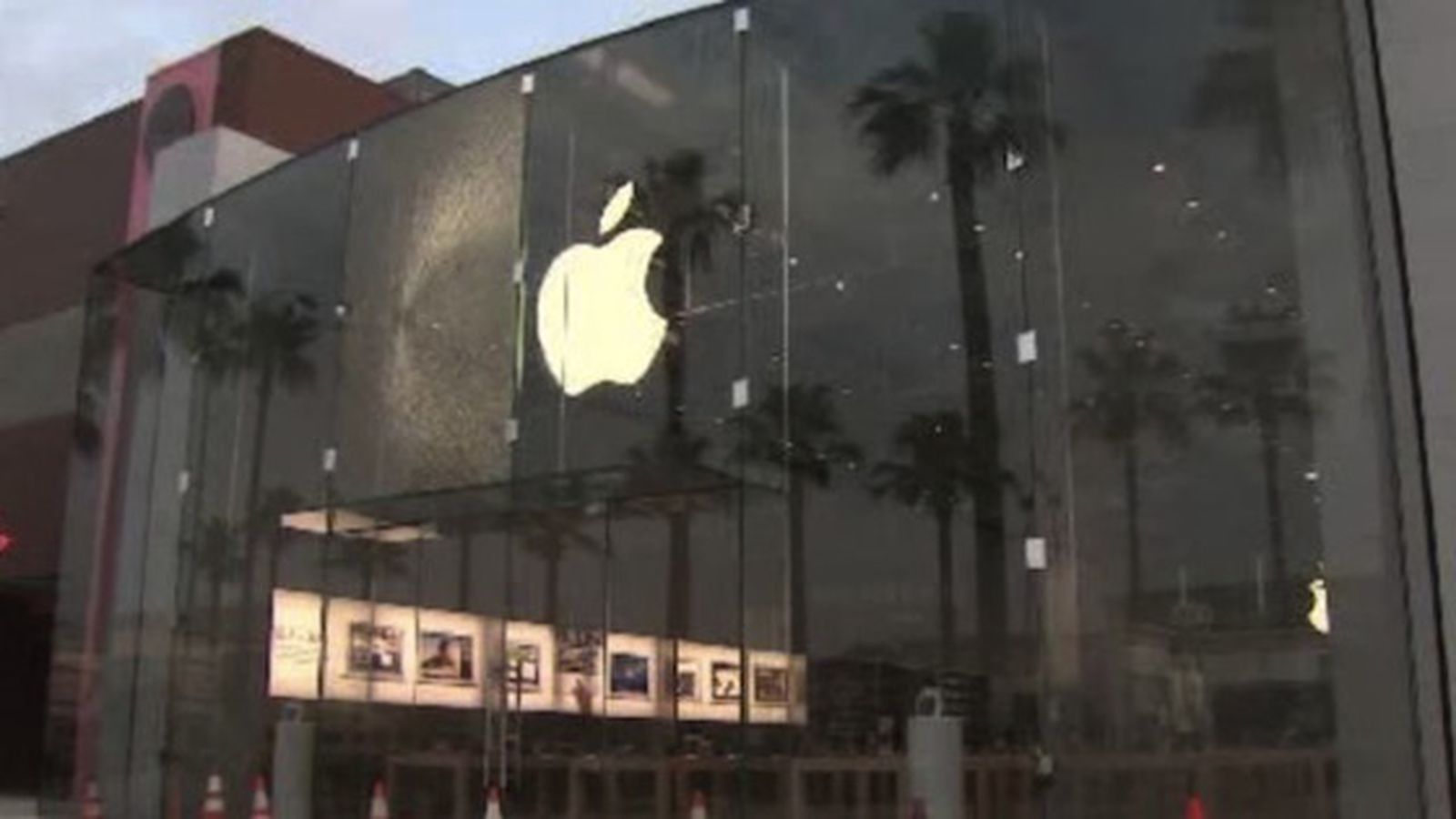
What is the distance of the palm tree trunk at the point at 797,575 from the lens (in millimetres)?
13250

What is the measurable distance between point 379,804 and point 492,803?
66.5 inches

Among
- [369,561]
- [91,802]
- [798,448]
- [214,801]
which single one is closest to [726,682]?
[798,448]

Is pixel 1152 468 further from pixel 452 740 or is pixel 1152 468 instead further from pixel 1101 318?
pixel 452 740

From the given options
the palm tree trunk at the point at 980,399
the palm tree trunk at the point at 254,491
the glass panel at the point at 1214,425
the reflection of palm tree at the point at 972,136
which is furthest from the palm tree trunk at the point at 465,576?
the glass panel at the point at 1214,425

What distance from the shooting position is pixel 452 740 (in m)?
15.6

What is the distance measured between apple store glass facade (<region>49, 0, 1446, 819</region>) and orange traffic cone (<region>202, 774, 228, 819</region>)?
30 cm

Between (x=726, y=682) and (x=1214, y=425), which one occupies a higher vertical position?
(x=1214, y=425)

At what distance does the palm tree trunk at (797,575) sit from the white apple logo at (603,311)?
2.02m

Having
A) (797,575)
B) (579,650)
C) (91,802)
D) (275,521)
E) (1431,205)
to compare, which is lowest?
(91,802)

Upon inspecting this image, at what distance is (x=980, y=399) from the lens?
12633 millimetres

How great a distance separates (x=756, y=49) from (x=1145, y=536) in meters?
5.38

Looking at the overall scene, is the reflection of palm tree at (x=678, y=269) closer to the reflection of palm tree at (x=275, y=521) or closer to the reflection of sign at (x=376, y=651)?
the reflection of sign at (x=376, y=651)

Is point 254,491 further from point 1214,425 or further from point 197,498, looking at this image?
point 1214,425

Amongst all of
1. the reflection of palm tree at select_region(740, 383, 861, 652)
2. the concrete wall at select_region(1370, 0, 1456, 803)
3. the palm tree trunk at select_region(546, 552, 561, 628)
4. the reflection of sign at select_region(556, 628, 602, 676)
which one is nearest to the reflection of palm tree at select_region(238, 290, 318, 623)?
the palm tree trunk at select_region(546, 552, 561, 628)
